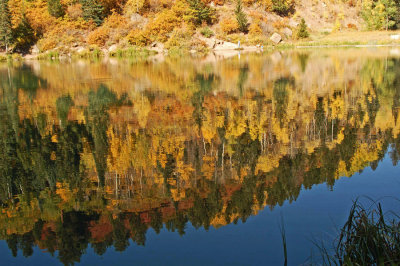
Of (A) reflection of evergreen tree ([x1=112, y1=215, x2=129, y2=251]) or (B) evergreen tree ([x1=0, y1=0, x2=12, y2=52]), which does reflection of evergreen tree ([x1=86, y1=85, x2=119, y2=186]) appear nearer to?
(A) reflection of evergreen tree ([x1=112, y1=215, x2=129, y2=251])

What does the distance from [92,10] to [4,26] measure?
11.7m

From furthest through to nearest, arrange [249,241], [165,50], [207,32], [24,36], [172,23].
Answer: [24,36]
[172,23]
[207,32]
[165,50]
[249,241]

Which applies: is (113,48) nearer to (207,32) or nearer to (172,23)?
(172,23)

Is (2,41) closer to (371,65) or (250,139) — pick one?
(371,65)

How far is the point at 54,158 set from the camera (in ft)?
30.5

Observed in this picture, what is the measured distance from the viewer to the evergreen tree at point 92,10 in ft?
193

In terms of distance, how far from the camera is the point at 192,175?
310 inches

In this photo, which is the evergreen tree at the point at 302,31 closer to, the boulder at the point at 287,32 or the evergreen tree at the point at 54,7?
the boulder at the point at 287,32

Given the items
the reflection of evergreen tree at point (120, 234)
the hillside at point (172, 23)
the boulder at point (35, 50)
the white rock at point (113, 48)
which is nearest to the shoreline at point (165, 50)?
the white rock at point (113, 48)

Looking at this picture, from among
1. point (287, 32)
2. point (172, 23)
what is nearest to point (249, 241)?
point (172, 23)

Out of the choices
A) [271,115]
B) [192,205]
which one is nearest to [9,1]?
[271,115]

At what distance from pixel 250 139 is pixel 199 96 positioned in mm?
6960

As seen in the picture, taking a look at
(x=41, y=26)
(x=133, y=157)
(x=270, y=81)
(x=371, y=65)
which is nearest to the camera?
(x=133, y=157)

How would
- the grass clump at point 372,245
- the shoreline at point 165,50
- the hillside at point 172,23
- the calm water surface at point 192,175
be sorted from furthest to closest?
1. the hillside at point 172,23
2. the shoreline at point 165,50
3. the calm water surface at point 192,175
4. the grass clump at point 372,245
